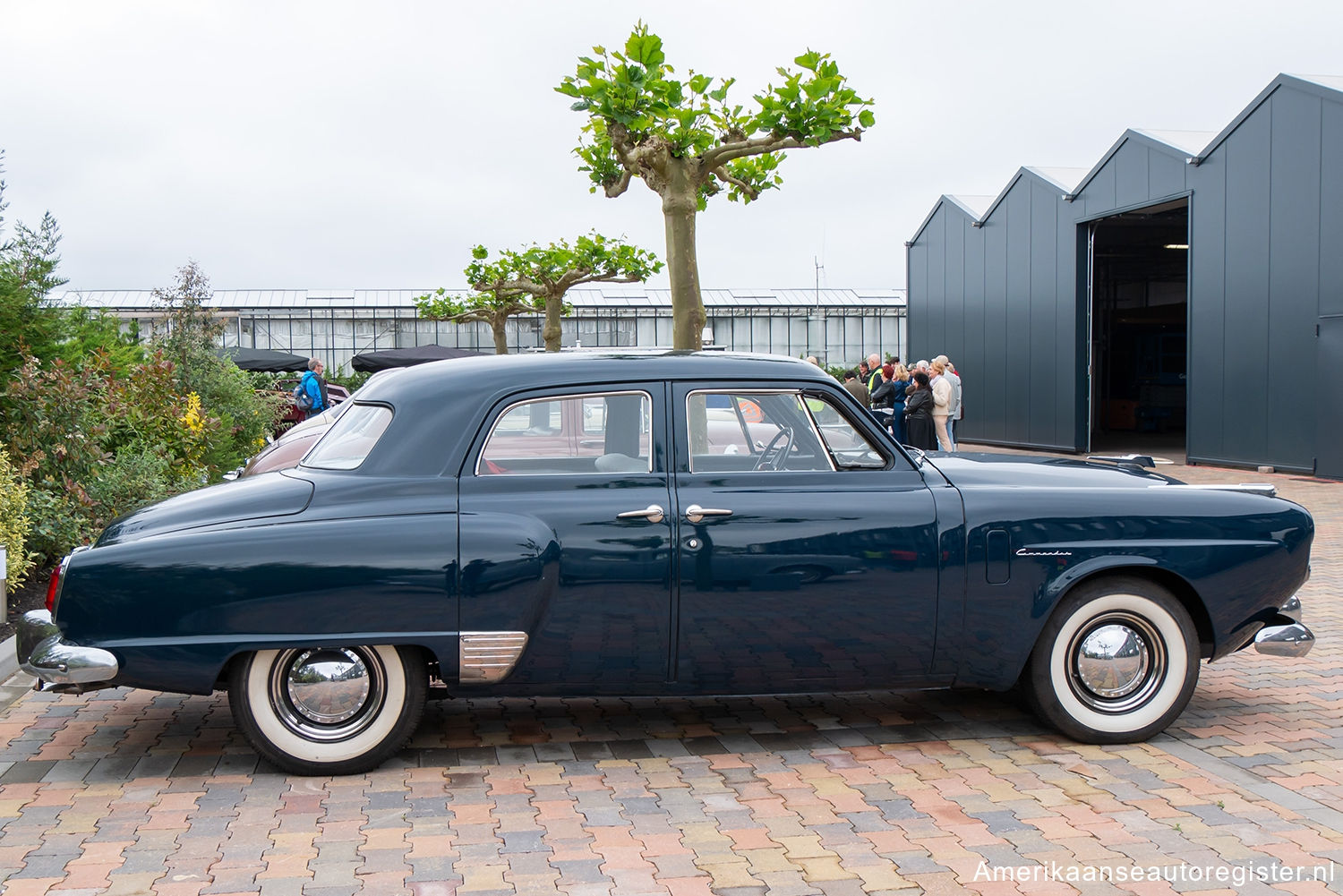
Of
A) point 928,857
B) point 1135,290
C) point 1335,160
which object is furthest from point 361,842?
point 1135,290

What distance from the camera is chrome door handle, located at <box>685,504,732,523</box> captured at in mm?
4516

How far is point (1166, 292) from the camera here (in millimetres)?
33375

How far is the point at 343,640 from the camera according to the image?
4.32 meters

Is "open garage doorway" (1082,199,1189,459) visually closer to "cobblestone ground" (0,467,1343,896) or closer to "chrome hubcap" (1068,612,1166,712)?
"chrome hubcap" (1068,612,1166,712)

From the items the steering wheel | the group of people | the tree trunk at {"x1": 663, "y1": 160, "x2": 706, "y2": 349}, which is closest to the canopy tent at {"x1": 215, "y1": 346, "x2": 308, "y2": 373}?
the group of people

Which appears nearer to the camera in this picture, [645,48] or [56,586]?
[56,586]

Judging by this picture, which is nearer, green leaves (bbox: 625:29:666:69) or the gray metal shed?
green leaves (bbox: 625:29:666:69)

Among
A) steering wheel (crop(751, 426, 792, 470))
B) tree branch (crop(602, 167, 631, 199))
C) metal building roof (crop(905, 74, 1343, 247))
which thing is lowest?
steering wheel (crop(751, 426, 792, 470))

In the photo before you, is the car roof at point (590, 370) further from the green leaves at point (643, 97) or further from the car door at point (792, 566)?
the green leaves at point (643, 97)

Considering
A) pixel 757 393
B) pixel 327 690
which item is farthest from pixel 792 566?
pixel 327 690

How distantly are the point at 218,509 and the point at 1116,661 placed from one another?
3593 millimetres

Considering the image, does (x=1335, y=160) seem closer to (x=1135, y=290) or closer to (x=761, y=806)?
(x=761, y=806)

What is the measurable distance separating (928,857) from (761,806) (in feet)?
2.21

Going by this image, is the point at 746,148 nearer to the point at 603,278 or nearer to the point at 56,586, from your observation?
the point at 56,586
